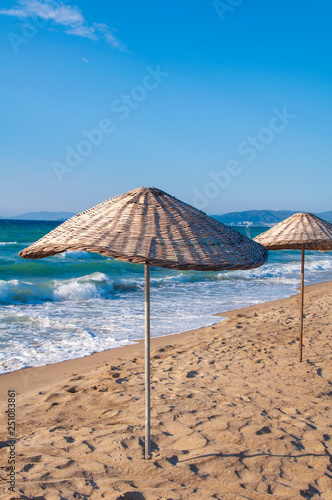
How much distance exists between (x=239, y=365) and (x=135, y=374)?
149 cm

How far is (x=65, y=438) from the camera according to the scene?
3.45 meters

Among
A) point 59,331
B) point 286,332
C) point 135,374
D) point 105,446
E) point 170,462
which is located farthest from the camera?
point 59,331

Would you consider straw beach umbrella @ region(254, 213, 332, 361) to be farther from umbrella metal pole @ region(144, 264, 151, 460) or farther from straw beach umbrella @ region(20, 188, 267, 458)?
umbrella metal pole @ region(144, 264, 151, 460)

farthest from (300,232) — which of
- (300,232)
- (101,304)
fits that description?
(101,304)

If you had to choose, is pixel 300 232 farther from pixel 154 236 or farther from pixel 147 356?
pixel 154 236

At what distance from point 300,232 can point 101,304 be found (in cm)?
776

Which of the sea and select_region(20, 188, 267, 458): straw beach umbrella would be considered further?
the sea

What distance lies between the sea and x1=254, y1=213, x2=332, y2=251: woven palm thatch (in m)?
3.69

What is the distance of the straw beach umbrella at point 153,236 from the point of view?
2174 millimetres

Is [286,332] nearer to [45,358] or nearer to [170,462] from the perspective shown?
[45,358]

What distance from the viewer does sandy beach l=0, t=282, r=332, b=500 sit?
9.12ft

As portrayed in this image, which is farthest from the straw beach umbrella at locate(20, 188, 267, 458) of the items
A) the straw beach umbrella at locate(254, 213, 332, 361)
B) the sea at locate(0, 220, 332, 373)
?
the sea at locate(0, 220, 332, 373)

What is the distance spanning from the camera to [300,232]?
15.9 ft

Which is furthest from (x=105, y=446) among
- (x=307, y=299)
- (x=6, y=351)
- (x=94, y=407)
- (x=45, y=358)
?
(x=307, y=299)
